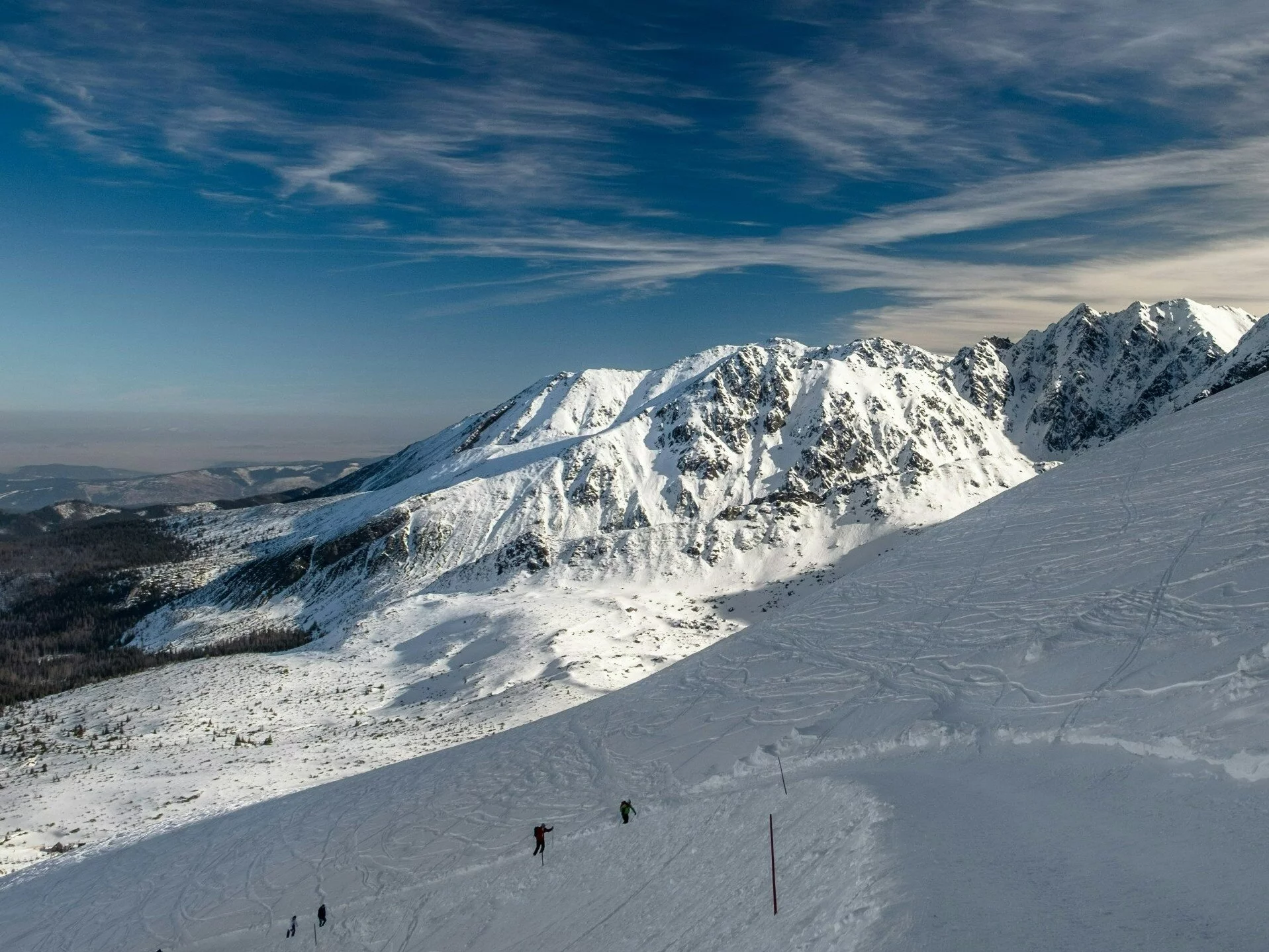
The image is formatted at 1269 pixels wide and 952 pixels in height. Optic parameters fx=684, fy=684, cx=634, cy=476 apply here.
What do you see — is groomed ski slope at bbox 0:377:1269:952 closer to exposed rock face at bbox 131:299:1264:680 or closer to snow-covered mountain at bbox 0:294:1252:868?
snow-covered mountain at bbox 0:294:1252:868

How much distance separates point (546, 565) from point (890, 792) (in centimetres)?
9917

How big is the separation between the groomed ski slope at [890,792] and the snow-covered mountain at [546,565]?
63.4 feet

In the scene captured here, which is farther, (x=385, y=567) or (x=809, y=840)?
(x=385, y=567)

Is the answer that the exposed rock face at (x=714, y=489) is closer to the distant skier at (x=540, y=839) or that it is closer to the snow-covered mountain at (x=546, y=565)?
the snow-covered mountain at (x=546, y=565)

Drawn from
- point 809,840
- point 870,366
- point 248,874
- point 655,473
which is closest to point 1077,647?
point 809,840

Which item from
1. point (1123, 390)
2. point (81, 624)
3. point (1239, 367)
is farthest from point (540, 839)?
point (1123, 390)

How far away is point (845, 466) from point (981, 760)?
487ft

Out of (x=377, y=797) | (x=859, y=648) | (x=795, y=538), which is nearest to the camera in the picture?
(x=859, y=648)

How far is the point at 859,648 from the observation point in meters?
28.9

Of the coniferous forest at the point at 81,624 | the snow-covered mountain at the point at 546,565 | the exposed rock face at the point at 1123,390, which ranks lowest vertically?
the coniferous forest at the point at 81,624

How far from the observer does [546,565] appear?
113 metres

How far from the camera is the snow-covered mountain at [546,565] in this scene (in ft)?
183

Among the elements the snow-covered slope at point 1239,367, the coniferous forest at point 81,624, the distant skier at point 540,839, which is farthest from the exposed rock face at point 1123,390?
the distant skier at point 540,839

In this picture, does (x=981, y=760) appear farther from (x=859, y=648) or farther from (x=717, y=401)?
(x=717, y=401)
